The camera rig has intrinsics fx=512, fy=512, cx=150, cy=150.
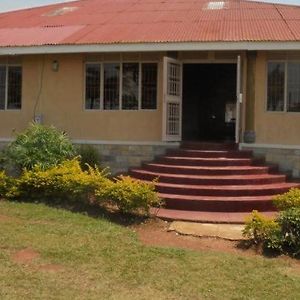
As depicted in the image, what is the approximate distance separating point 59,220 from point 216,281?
3544 millimetres

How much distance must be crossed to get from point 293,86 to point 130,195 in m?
5.28

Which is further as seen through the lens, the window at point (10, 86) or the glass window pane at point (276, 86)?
the window at point (10, 86)

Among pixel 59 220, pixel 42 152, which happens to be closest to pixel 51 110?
pixel 42 152

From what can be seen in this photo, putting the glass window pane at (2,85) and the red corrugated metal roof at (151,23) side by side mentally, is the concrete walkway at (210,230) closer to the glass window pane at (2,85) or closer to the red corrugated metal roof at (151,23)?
the red corrugated metal roof at (151,23)

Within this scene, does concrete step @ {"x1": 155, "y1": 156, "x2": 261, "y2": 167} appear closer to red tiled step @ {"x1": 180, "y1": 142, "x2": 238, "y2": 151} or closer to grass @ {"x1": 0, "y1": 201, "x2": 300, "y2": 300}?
red tiled step @ {"x1": 180, "y1": 142, "x2": 238, "y2": 151}

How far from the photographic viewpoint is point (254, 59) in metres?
11.8

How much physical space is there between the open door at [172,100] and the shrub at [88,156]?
1.74 m

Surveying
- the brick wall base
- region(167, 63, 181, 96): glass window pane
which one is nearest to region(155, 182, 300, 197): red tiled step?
the brick wall base

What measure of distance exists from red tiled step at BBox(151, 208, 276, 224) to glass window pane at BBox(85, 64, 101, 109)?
14.1 feet

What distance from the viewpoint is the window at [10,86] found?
529 inches

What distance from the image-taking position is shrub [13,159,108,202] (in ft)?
31.0

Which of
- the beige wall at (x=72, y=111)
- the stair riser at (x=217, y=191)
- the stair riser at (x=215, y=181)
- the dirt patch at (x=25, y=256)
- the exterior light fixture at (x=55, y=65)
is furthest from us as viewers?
the exterior light fixture at (x=55, y=65)

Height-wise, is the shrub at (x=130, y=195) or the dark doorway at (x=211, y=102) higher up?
the dark doorway at (x=211, y=102)

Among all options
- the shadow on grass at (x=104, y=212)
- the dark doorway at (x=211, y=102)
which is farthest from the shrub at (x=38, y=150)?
the dark doorway at (x=211, y=102)
